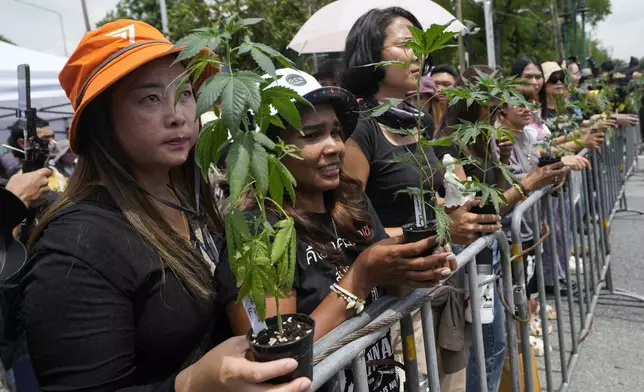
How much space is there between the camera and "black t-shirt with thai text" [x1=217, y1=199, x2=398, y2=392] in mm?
1421

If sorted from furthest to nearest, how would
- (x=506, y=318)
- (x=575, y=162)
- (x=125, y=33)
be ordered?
(x=575, y=162)
(x=506, y=318)
(x=125, y=33)

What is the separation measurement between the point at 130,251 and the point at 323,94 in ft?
2.79

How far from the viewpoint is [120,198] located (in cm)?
137

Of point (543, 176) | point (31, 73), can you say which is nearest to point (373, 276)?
point (543, 176)

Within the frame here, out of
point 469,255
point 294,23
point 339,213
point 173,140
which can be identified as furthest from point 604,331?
point 294,23

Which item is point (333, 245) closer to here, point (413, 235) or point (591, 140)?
point (413, 235)

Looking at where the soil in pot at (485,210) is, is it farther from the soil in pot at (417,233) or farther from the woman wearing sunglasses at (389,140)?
the soil in pot at (417,233)

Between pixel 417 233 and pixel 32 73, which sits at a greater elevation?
pixel 32 73

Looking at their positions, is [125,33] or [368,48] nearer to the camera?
[125,33]

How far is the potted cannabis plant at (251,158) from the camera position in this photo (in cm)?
88

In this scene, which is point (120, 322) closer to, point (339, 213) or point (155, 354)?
point (155, 354)

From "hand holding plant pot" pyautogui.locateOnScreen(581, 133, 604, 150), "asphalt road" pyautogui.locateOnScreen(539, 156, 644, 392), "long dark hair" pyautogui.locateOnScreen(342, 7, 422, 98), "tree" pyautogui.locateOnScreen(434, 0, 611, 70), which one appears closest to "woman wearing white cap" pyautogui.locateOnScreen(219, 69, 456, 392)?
"long dark hair" pyautogui.locateOnScreen(342, 7, 422, 98)

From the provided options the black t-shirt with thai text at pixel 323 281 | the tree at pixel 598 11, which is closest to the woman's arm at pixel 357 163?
the black t-shirt with thai text at pixel 323 281

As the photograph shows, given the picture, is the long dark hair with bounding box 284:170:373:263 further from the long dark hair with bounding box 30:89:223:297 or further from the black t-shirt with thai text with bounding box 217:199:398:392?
the long dark hair with bounding box 30:89:223:297
